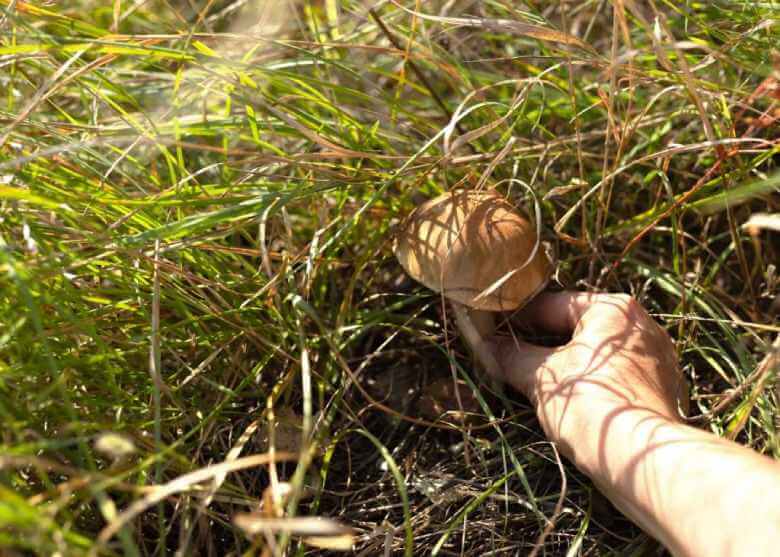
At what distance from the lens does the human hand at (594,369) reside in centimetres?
119

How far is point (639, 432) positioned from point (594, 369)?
174 mm

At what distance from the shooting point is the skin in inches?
35.1

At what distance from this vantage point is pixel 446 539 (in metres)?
1.25

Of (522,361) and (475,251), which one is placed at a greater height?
(475,251)

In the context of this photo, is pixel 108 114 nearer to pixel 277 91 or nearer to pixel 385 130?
pixel 277 91

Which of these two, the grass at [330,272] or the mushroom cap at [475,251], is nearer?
the grass at [330,272]

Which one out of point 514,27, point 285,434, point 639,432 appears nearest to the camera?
point 639,432

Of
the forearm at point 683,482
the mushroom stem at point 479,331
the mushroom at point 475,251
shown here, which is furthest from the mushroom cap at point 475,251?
the forearm at point 683,482

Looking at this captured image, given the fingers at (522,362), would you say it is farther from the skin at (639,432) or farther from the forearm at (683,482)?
the forearm at (683,482)

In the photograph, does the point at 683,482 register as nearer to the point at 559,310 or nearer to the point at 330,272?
the point at 559,310

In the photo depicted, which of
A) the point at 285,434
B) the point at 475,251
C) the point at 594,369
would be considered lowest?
the point at 285,434

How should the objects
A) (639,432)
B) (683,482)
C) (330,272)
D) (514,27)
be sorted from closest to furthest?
1. (683,482)
2. (639,432)
3. (514,27)
4. (330,272)

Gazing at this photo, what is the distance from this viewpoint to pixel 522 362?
4.53 ft

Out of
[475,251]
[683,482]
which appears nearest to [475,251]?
[475,251]
